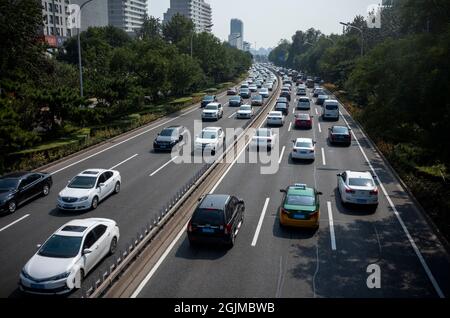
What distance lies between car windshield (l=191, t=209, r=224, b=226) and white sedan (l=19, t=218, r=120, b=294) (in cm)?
319

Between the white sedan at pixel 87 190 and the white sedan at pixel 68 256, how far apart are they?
15.3 feet

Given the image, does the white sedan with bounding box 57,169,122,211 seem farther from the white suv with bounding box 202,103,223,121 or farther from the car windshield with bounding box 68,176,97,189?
the white suv with bounding box 202,103,223,121

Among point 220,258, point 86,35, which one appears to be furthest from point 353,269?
point 86,35

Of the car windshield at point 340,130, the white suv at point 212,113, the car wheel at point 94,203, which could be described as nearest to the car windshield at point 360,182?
the car wheel at point 94,203

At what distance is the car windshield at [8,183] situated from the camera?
2141cm

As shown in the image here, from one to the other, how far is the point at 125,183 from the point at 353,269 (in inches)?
586

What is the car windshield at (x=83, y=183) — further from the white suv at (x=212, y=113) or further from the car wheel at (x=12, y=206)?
the white suv at (x=212, y=113)

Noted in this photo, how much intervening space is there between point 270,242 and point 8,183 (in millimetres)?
13219

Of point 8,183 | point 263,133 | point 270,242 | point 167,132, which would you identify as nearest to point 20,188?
point 8,183

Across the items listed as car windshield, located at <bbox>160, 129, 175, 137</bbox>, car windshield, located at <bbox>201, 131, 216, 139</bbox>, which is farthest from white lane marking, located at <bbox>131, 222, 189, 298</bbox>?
car windshield, located at <bbox>160, 129, 175, 137</bbox>

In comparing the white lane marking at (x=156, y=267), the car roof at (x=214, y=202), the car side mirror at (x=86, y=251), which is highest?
the car roof at (x=214, y=202)

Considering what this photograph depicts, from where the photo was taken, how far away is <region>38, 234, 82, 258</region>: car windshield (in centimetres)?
1437

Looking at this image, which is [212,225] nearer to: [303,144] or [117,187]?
[117,187]
